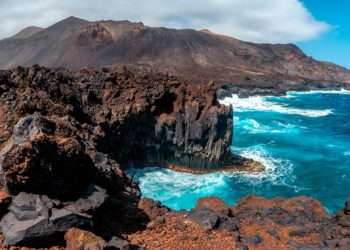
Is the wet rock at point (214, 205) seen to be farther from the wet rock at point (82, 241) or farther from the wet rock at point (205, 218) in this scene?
the wet rock at point (82, 241)

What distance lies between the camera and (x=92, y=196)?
9.19 metres

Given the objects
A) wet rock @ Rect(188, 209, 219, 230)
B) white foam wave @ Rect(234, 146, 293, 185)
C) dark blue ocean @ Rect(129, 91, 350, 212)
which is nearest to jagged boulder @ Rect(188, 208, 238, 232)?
wet rock @ Rect(188, 209, 219, 230)

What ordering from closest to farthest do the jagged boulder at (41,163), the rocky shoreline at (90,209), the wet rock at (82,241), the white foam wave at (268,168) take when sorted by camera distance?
the wet rock at (82,241), the rocky shoreline at (90,209), the jagged boulder at (41,163), the white foam wave at (268,168)

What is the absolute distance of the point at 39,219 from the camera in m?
8.04

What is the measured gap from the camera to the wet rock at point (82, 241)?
745 centimetres

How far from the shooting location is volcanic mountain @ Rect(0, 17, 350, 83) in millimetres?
145625

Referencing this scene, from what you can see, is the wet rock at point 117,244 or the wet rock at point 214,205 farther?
the wet rock at point 214,205

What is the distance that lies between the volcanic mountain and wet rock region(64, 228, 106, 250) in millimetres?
123751

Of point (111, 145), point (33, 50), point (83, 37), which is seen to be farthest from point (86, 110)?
point (33, 50)

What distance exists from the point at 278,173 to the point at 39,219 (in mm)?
24636

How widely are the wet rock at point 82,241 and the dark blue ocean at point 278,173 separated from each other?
1498 cm

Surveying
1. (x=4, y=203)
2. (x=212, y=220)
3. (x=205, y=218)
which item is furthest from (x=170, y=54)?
(x=4, y=203)

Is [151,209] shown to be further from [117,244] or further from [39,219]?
[39,219]

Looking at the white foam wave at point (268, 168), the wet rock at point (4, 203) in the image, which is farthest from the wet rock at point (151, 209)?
the white foam wave at point (268, 168)
